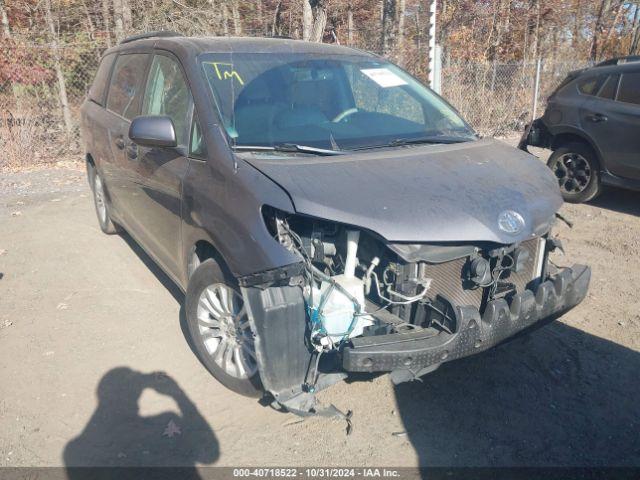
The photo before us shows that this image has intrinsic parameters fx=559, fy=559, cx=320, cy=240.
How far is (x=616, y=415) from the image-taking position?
10.6 ft

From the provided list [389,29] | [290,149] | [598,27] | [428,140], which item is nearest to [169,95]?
[290,149]

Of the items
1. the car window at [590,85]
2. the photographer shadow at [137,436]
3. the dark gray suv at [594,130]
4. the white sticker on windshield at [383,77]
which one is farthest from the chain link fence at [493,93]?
the photographer shadow at [137,436]

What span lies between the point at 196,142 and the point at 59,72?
798cm

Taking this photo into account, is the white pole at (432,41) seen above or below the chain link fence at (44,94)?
above

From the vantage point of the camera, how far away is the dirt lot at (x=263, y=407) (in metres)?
2.93

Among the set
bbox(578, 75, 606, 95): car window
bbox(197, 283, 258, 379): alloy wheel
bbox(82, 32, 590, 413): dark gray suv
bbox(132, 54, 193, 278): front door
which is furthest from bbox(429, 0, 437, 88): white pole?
bbox(197, 283, 258, 379): alloy wheel

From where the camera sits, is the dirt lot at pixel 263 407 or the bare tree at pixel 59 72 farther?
the bare tree at pixel 59 72

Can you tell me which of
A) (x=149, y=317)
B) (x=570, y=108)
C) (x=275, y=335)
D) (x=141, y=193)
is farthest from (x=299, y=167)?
(x=570, y=108)

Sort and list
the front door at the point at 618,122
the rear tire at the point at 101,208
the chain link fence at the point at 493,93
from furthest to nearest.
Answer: the chain link fence at the point at 493,93
the front door at the point at 618,122
the rear tire at the point at 101,208

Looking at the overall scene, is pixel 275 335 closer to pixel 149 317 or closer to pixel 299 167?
pixel 299 167

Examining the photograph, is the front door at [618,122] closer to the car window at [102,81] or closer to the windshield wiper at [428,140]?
the windshield wiper at [428,140]

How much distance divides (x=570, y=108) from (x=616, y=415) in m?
5.13

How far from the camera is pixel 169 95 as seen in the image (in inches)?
151

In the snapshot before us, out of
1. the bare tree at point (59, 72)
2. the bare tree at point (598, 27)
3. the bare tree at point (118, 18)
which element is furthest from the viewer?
the bare tree at point (598, 27)
